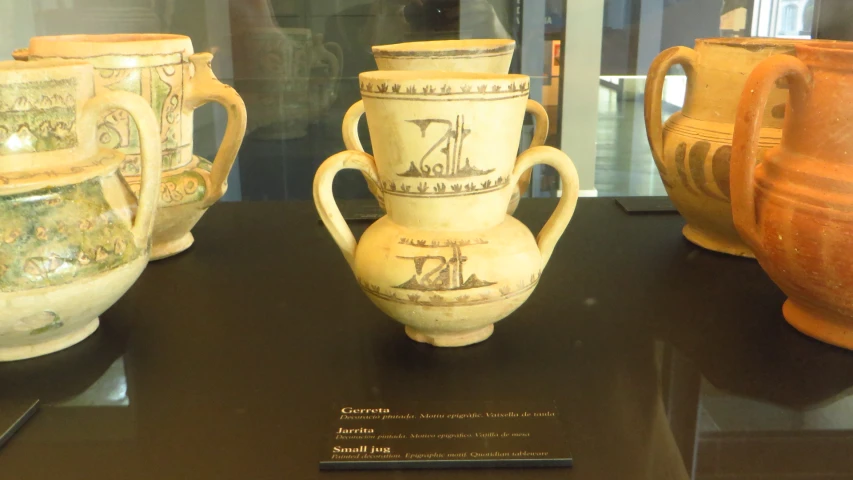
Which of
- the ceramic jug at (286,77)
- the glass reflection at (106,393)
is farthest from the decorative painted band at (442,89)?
the ceramic jug at (286,77)

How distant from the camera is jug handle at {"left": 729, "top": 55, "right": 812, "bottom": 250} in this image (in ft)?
2.75

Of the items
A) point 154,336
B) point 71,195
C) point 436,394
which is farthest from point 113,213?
point 436,394

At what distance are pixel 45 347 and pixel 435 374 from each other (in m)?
0.46

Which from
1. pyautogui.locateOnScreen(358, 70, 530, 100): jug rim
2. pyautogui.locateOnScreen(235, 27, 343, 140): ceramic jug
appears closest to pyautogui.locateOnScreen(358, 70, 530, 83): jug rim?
pyautogui.locateOnScreen(358, 70, 530, 100): jug rim

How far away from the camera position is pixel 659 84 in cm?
121

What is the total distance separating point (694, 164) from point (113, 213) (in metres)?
0.81

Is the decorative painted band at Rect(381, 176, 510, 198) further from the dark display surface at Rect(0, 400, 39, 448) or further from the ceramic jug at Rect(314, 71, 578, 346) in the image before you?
the dark display surface at Rect(0, 400, 39, 448)

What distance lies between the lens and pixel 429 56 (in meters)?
1.04

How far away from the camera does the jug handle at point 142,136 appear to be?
0.86 meters

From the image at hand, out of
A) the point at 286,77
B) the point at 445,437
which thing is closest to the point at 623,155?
the point at 286,77

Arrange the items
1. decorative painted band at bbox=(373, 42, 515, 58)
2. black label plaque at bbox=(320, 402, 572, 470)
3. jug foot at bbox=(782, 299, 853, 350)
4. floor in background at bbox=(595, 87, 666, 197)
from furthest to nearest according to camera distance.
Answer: floor in background at bbox=(595, 87, 666, 197) → decorative painted band at bbox=(373, 42, 515, 58) → jug foot at bbox=(782, 299, 853, 350) → black label plaque at bbox=(320, 402, 572, 470)

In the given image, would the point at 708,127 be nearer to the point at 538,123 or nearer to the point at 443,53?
the point at 538,123

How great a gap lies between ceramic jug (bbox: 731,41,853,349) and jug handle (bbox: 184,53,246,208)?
2.33 feet

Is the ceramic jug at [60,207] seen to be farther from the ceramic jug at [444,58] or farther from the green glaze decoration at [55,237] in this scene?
the ceramic jug at [444,58]
